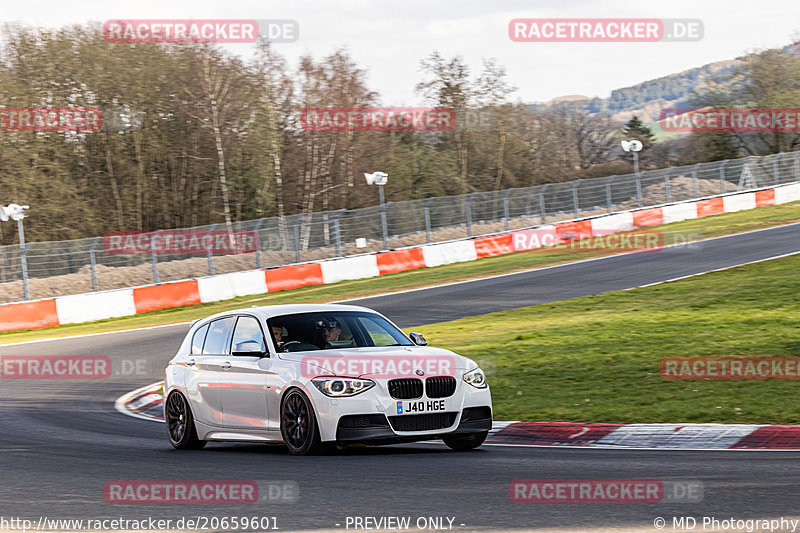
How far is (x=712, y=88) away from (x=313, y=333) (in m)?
56.2

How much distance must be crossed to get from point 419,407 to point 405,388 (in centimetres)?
22

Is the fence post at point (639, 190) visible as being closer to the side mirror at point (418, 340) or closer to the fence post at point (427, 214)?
the fence post at point (427, 214)

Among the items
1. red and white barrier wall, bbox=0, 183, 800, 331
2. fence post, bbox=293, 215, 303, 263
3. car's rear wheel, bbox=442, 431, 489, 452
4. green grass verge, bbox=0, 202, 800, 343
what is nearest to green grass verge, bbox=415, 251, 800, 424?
car's rear wheel, bbox=442, 431, 489, 452

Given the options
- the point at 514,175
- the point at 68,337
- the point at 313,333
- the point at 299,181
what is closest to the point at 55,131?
the point at 299,181

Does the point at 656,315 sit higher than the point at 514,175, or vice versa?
the point at 514,175

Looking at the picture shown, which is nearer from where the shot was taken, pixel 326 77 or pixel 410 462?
pixel 410 462

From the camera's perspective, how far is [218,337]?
1063cm

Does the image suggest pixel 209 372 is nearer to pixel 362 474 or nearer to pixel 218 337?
pixel 218 337

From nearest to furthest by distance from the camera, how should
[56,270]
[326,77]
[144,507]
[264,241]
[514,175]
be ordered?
[144,507] → [56,270] → [264,241] → [326,77] → [514,175]

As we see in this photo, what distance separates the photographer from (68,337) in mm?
24312

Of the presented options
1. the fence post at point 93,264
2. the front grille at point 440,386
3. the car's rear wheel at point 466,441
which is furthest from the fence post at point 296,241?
the front grille at point 440,386

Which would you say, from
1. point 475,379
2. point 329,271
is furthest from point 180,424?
A: point 329,271

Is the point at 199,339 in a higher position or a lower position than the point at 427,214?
lower

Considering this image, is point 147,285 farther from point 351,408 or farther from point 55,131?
point 351,408
